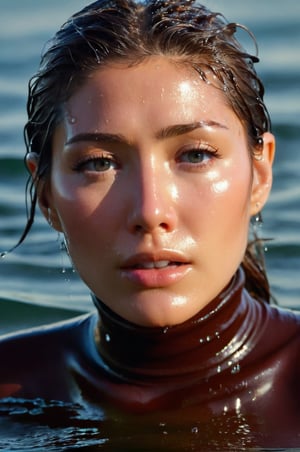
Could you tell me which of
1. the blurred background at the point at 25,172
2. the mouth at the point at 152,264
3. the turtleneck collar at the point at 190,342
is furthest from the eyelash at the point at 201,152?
the blurred background at the point at 25,172

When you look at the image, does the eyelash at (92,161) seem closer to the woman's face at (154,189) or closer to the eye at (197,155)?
the woman's face at (154,189)

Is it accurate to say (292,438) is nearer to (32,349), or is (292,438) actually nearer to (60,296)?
(32,349)

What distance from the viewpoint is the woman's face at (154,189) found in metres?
3.53

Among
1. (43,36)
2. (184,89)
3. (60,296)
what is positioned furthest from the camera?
(43,36)

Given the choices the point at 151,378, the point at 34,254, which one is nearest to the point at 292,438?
the point at 151,378

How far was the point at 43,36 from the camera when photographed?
8.36 metres

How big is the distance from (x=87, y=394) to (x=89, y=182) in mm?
636

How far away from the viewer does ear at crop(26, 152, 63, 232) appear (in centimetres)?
388

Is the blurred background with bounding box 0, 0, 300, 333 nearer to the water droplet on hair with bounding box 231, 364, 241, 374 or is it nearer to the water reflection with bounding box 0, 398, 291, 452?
the water reflection with bounding box 0, 398, 291, 452

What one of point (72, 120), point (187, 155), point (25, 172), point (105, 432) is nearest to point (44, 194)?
point (72, 120)

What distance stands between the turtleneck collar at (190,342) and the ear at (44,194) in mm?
238


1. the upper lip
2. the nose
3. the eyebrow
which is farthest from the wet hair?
the upper lip

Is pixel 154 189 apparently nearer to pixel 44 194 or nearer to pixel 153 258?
pixel 153 258

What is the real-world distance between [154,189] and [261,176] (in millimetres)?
483
